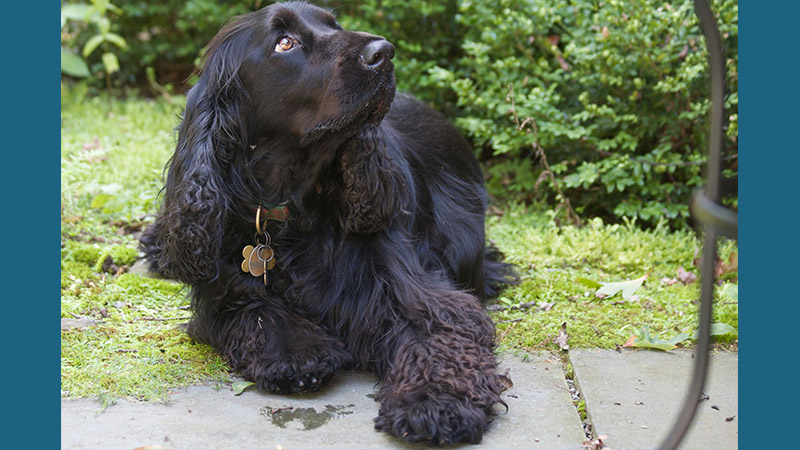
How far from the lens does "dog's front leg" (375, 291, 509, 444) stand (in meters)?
2.36

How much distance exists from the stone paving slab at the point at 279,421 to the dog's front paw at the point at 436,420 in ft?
0.12

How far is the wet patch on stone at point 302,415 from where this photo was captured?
249 cm

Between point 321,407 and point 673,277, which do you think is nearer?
point 321,407

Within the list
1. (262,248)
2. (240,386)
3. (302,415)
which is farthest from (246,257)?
(302,415)

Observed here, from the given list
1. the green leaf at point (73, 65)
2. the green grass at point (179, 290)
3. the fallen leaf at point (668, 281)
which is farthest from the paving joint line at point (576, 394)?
the green leaf at point (73, 65)

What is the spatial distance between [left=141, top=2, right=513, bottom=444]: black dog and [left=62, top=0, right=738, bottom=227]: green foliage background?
1.83 metres

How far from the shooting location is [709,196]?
149cm

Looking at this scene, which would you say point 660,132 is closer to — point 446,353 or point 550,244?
point 550,244

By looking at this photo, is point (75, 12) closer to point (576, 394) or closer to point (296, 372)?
point (296, 372)

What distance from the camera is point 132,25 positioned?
25.8 ft

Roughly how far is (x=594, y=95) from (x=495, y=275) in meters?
1.54

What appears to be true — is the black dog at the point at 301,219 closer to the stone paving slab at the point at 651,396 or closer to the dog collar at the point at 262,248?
the dog collar at the point at 262,248

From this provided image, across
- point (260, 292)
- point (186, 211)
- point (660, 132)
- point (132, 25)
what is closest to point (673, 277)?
point (660, 132)

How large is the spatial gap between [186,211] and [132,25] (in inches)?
224
